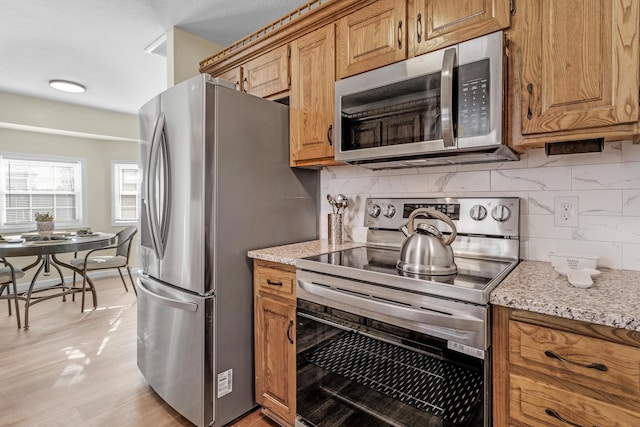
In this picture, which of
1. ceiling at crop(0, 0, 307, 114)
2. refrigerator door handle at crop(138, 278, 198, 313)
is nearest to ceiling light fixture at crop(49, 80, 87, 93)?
ceiling at crop(0, 0, 307, 114)

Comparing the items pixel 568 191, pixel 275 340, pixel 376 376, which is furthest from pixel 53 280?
pixel 568 191

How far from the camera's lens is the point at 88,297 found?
4191 millimetres

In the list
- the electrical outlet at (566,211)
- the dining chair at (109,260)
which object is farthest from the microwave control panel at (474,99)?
the dining chair at (109,260)

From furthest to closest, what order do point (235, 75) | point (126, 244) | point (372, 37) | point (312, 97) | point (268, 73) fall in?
point (126, 244) < point (235, 75) < point (268, 73) < point (312, 97) < point (372, 37)

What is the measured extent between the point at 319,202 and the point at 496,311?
1453 millimetres

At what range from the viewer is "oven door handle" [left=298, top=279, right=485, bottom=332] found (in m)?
1.04

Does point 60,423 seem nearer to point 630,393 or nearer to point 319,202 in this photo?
point 319,202

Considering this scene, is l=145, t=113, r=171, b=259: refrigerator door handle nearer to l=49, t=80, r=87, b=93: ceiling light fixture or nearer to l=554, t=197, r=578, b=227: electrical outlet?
l=554, t=197, r=578, b=227: electrical outlet

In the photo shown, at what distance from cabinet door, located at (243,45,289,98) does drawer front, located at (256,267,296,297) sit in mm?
1134

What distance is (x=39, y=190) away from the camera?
4.80 metres

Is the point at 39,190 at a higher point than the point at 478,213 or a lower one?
higher

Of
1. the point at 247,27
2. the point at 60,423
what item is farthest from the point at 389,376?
the point at 247,27

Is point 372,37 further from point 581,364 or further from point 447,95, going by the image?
point 581,364

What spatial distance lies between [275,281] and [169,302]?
601mm
